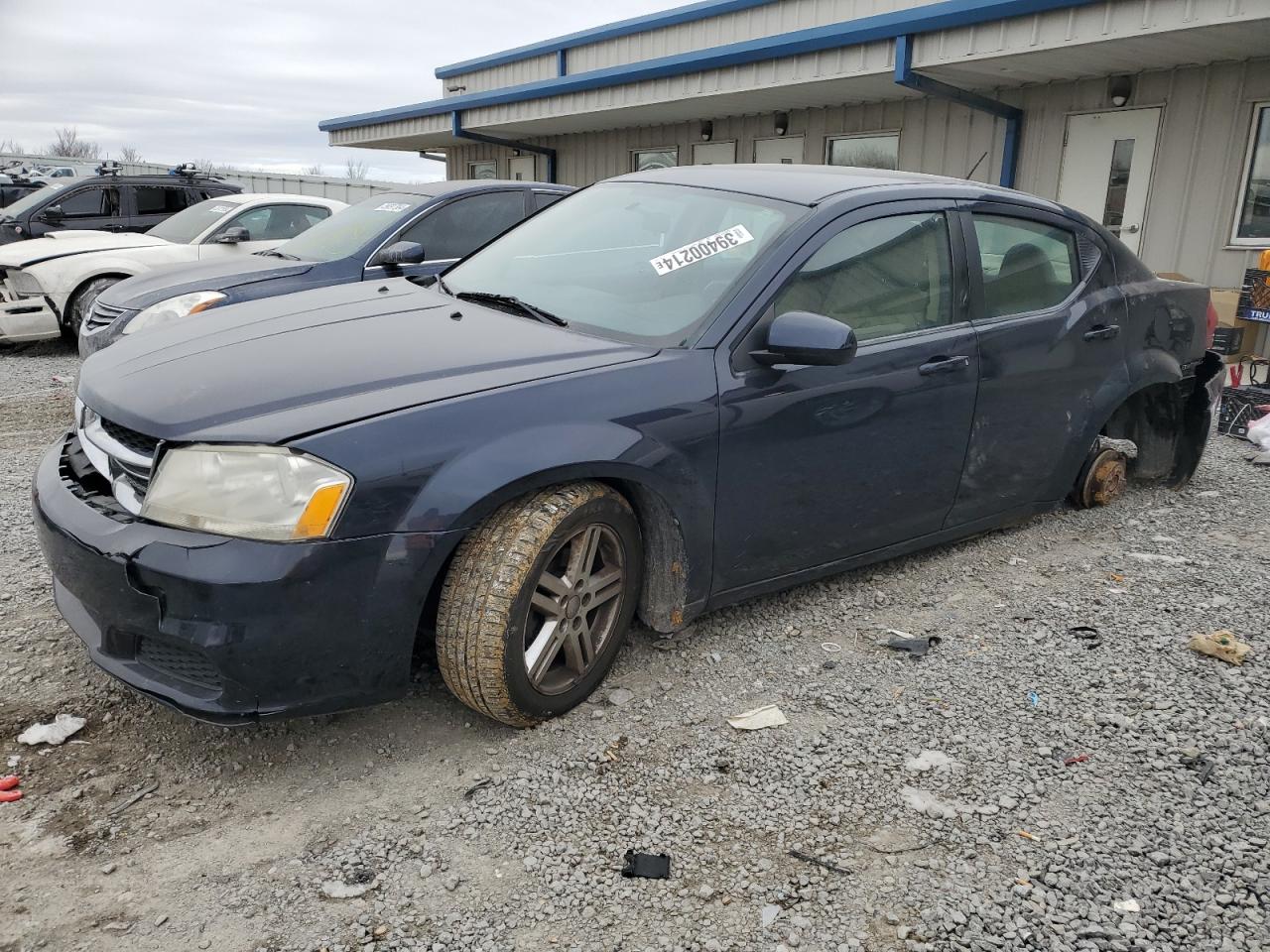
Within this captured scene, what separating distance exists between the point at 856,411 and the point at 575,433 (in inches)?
46.0

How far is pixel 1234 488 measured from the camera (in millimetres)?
5551

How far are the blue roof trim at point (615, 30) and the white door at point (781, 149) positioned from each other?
9.17 feet

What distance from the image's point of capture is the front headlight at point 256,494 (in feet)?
7.80

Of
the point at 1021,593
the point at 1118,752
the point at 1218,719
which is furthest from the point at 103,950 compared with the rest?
the point at 1021,593

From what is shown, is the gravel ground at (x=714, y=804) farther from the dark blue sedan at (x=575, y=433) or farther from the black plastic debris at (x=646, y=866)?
the dark blue sedan at (x=575, y=433)

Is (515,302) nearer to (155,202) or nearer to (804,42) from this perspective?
(804,42)

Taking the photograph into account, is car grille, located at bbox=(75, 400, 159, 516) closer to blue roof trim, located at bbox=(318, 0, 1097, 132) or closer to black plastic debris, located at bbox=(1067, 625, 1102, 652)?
black plastic debris, located at bbox=(1067, 625, 1102, 652)

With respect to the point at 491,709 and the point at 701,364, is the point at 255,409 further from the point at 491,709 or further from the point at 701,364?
the point at 701,364

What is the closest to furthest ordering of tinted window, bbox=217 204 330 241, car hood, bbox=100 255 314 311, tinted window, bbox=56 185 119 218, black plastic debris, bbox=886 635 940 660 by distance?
black plastic debris, bbox=886 635 940 660 < car hood, bbox=100 255 314 311 < tinted window, bbox=217 204 330 241 < tinted window, bbox=56 185 119 218

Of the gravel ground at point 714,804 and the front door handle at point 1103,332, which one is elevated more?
the front door handle at point 1103,332

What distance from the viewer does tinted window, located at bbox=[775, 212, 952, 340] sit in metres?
3.35

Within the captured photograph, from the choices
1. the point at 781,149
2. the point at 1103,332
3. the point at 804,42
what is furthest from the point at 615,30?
the point at 1103,332

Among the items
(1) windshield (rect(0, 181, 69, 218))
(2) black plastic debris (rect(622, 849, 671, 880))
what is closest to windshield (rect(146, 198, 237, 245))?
(1) windshield (rect(0, 181, 69, 218))

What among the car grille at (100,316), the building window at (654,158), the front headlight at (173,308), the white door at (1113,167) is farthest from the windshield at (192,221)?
the white door at (1113,167)
